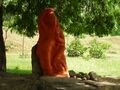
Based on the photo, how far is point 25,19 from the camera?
13.4 metres

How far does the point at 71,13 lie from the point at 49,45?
5.02 meters

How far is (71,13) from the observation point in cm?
1367

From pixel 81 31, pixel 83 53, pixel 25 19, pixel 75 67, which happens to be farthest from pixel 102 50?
pixel 25 19

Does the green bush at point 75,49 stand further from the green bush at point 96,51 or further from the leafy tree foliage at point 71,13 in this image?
the leafy tree foliage at point 71,13

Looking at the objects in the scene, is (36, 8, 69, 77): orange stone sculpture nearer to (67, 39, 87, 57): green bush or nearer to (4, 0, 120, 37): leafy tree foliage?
(4, 0, 120, 37): leafy tree foliage

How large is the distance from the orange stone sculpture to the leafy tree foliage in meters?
4.31

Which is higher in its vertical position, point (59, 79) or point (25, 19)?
point (25, 19)

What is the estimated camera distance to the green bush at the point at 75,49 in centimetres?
2399

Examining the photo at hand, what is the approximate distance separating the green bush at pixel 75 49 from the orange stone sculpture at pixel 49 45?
14.9m

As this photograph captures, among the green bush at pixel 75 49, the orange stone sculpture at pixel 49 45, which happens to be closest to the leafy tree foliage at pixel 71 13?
the orange stone sculpture at pixel 49 45

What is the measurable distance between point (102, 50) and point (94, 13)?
10.0 metres

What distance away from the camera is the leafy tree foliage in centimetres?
1335

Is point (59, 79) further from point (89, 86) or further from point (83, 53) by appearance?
point (83, 53)

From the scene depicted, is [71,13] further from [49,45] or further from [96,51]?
[96,51]
